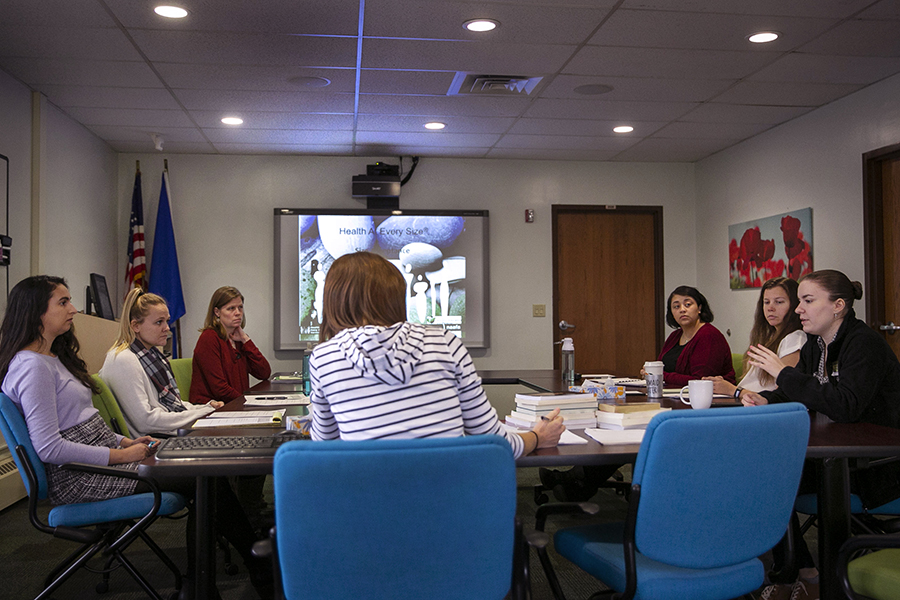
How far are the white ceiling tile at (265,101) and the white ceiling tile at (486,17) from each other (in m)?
1.16

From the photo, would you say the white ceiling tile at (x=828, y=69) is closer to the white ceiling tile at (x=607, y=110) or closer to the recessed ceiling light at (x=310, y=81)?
the white ceiling tile at (x=607, y=110)

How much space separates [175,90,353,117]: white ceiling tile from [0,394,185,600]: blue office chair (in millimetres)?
2924

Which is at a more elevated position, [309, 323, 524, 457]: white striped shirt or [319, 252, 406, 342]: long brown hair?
[319, 252, 406, 342]: long brown hair

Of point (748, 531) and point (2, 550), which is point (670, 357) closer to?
point (748, 531)

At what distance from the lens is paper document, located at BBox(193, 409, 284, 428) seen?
8.04 ft

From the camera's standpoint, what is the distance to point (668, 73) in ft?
14.1

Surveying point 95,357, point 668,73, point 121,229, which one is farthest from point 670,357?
point 121,229

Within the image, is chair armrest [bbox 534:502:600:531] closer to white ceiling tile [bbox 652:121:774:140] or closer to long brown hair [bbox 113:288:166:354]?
long brown hair [bbox 113:288:166:354]

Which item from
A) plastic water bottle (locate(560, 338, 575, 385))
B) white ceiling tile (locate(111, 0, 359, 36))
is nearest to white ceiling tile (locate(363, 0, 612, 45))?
white ceiling tile (locate(111, 0, 359, 36))

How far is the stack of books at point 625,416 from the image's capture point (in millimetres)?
2230

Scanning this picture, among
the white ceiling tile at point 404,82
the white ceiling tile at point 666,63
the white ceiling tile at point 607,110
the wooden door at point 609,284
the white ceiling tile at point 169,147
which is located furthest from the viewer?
the wooden door at point 609,284

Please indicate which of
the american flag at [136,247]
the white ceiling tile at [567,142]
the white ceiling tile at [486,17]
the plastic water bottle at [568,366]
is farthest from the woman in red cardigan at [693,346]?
the american flag at [136,247]

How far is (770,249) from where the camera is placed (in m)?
5.62

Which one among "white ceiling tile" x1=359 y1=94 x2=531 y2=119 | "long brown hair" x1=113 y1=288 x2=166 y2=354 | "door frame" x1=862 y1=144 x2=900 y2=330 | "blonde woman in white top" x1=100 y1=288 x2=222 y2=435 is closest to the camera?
"blonde woman in white top" x1=100 y1=288 x2=222 y2=435
